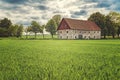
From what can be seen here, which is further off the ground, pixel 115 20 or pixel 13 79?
pixel 115 20

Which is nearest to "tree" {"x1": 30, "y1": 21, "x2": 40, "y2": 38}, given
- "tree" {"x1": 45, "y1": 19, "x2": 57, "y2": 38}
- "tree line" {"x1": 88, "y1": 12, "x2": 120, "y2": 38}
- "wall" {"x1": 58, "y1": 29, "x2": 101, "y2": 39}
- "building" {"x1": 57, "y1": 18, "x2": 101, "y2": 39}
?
"tree" {"x1": 45, "y1": 19, "x2": 57, "y2": 38}

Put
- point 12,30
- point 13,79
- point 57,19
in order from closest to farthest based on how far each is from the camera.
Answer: point 13,79, point 12,30, point 57,19

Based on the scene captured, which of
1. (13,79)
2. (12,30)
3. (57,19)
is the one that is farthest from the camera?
(57,19)

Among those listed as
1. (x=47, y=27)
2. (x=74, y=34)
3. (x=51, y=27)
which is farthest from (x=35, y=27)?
(x=74, y=34)

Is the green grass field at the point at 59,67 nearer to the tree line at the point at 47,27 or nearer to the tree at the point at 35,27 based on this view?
the tree line at the point at 47,27

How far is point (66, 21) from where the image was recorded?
74.7m

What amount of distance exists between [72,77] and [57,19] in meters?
102

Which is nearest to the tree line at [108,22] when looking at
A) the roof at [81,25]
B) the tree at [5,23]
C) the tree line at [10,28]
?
the roof at [81,25]

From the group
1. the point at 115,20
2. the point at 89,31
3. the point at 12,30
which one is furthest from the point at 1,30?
the point at 115,20

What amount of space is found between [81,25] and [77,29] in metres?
4.11

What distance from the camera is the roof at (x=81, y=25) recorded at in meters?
75.2

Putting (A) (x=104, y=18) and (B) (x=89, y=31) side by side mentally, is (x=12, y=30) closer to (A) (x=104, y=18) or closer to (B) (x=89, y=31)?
(B) (x=89, y=31)

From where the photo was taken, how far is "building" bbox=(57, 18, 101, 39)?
7456cm

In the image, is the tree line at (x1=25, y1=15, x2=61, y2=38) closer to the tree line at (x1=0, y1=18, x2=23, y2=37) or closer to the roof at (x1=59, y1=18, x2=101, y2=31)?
the tree line at (x1=0, y1=18, x2=23, y2=37)
